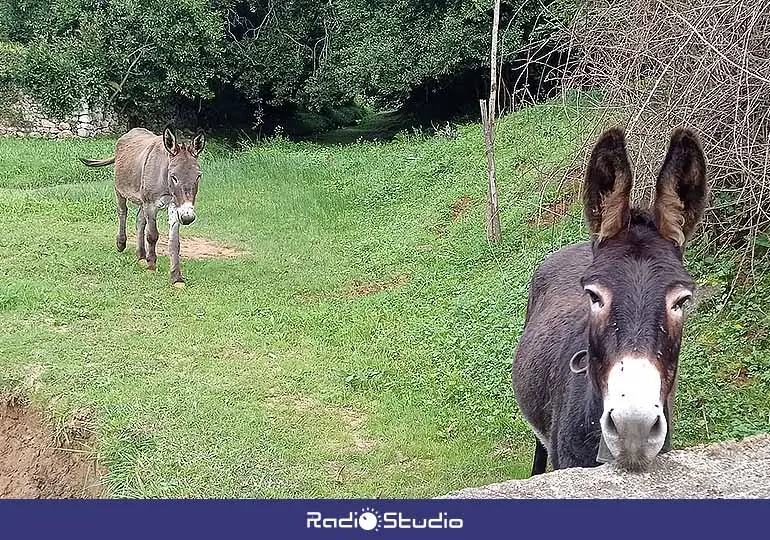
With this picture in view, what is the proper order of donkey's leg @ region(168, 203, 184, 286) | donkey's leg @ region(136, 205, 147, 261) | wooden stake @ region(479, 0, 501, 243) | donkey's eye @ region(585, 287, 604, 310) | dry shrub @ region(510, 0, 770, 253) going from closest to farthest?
donkey's eye @ region(585, 287, 604, 310)
dry shrub @ region(510, 0, 770, 253)
donkey's leg @ region(168, 203, 184, 286)
wooden stake @ region(479, 0, 501, 243)
donkey's leg @ region(136, 205, 147, 261)

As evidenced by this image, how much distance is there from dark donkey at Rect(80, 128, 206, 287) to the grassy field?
41 centimetres

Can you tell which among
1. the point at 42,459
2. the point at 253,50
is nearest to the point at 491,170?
the point at 42,459

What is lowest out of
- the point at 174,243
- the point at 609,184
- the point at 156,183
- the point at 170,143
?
the point at 174,243

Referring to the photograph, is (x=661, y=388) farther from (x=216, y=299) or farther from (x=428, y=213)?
(x=428, y=213)

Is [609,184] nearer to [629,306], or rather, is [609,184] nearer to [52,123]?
[629,306]

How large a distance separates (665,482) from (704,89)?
3.24 metres

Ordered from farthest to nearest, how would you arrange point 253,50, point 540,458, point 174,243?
point 253,50 < point 174,243 < point 540,458

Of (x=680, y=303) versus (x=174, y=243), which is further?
(x=174, y=243)

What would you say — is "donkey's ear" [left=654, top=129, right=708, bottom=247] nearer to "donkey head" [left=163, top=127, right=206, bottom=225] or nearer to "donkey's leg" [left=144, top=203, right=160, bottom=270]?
"donkey head" [left=163, top=127, right=206, bottom=225]

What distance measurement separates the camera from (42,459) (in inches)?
221

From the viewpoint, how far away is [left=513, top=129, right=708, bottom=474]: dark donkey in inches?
89.6

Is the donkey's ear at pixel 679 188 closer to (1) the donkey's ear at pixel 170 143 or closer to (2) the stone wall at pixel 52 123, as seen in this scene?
(1) the donkey's ear at pixel 170 143

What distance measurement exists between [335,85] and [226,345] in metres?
14.6

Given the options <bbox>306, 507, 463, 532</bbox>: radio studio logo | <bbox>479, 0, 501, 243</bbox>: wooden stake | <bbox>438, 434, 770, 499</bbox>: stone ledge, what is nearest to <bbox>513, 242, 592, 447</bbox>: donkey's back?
<bbox>438, 434, 770, 499</bbox>: stone ledge
